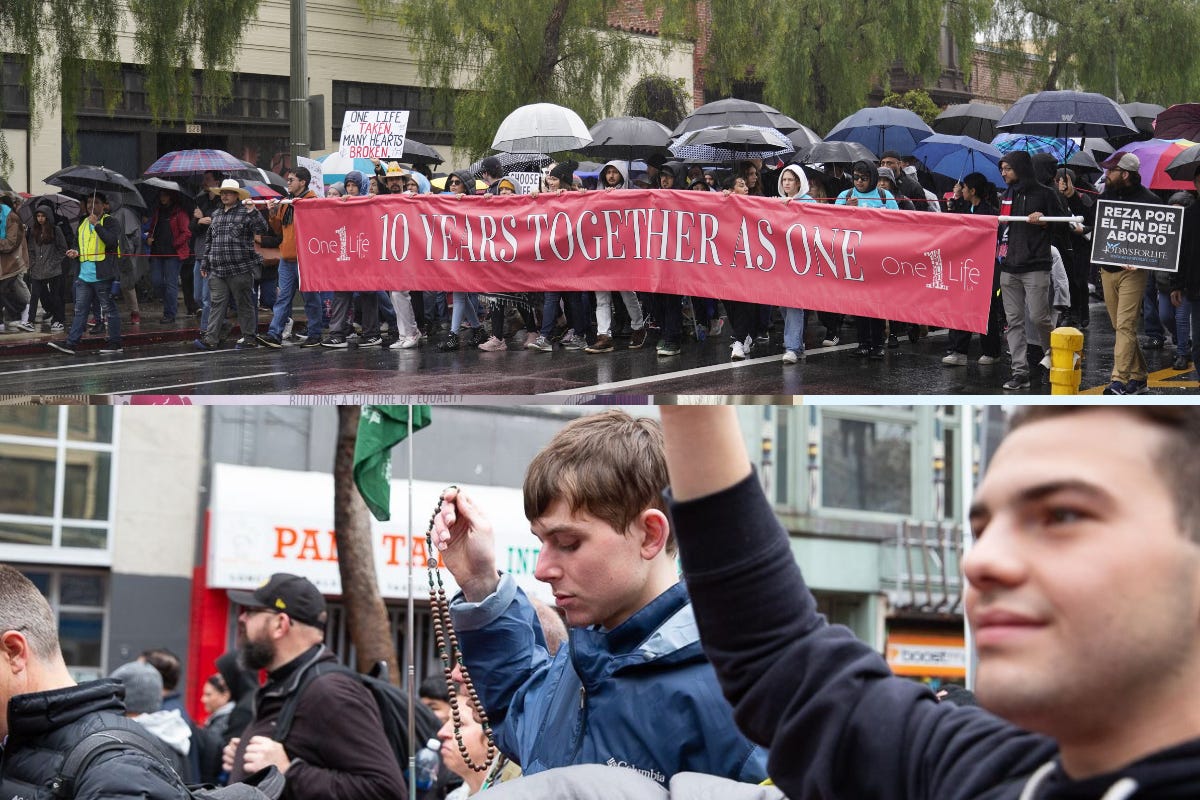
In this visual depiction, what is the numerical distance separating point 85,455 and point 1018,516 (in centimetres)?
1670

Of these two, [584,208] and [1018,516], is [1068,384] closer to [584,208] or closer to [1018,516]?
[584,208]

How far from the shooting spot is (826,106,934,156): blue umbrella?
71.0 ft

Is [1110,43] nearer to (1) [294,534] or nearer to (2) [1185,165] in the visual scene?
(2) [1185,165]

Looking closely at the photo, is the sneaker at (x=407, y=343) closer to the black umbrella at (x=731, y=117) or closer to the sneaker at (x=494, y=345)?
the sneaker at (x=494, y=345)

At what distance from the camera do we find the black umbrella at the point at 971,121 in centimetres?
2433

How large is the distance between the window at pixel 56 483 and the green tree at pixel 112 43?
678 cm

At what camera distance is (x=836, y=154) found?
1833 cm

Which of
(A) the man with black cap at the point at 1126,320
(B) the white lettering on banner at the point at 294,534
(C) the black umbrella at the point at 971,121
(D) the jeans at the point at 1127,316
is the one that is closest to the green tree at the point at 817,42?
(C) the black umbrella at the point at 971,121

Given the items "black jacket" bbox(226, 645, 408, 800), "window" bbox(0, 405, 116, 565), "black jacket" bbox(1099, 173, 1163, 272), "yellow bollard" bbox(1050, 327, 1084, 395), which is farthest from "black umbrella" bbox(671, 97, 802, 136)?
"black jacket" bbox(226, 645, 408, 800)

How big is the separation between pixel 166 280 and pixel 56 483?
3998mm

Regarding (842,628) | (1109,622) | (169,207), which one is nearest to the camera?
(1109,622)

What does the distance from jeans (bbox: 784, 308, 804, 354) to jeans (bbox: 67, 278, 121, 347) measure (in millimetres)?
7608

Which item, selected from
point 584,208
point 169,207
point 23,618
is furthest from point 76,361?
point 23,618

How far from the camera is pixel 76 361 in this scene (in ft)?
54.1
